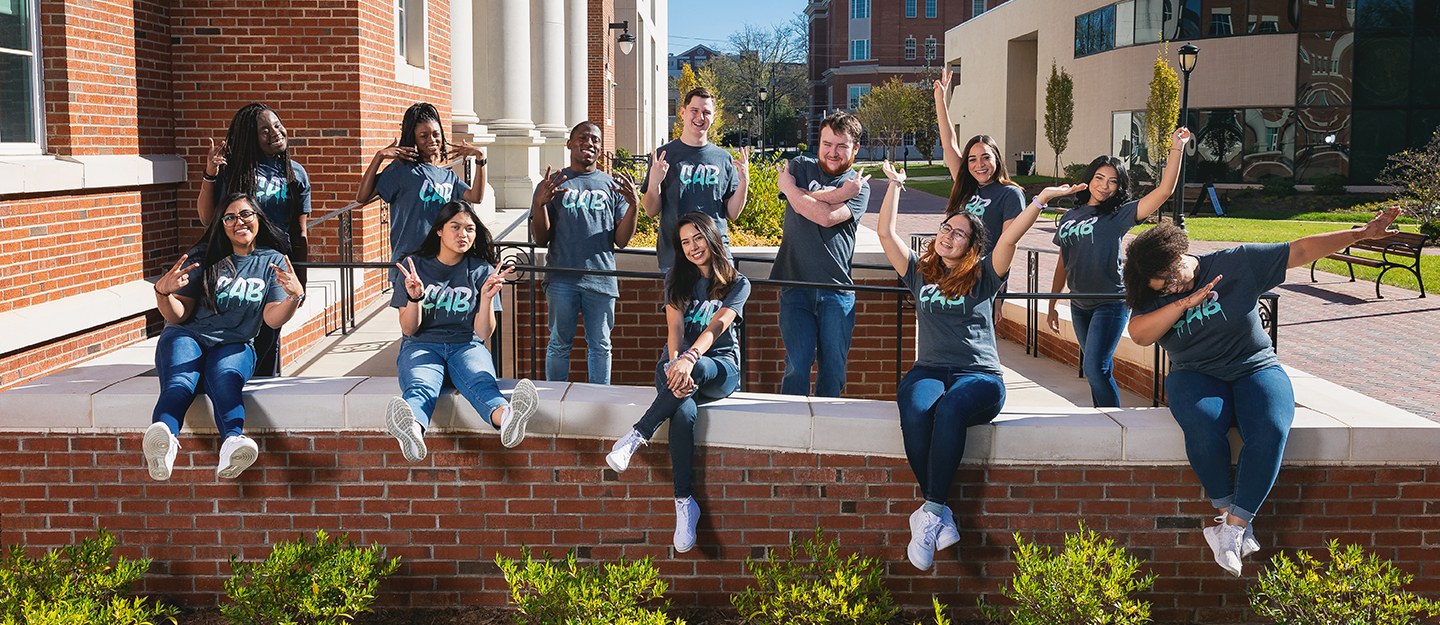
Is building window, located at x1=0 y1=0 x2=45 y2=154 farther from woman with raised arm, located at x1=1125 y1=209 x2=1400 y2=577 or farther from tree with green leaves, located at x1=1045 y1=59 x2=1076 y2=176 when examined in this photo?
tree with green leaves, located at x1=1045 y1=59 x2=1076 y2=176

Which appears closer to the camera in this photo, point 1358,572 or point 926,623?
point 1358,572

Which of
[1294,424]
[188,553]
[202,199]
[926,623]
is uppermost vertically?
[202,199]

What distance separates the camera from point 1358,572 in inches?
173

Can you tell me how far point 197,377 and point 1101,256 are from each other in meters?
4.24

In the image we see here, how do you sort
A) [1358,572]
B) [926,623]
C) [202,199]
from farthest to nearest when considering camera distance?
1. [202,199]
2. [926,623]
3. [1358,572]

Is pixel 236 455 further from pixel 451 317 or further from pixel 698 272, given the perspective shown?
pixel 698 272

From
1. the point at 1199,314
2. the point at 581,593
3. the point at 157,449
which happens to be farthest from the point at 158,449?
the point at 1199,314

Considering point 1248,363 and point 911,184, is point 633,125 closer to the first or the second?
point 911,184

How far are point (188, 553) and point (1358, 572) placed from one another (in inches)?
192

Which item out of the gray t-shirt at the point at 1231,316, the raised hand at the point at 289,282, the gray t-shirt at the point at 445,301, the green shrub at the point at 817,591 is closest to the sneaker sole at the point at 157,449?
the raised hand at the point at 289,282

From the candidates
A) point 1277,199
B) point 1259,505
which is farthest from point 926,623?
point 1277,199

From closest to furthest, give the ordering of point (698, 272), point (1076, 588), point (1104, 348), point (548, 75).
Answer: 1. point (1076, 588)
2. point (698, 272)
3. point (1104, 348)
4. point (548, 75)

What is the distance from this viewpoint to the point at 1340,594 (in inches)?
173

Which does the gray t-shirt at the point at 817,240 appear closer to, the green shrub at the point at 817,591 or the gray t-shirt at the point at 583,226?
the gray t-shirt at the point at 583,226
